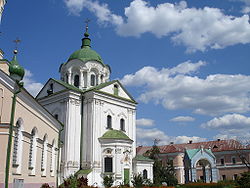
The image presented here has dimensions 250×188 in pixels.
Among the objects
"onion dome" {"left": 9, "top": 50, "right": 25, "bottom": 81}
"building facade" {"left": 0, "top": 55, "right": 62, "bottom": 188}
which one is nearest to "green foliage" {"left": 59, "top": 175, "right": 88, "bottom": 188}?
"building facade" {"left": 0, "top": 55, "right": 62, "bottom": 188}

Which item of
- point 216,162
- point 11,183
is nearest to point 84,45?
point 11,183

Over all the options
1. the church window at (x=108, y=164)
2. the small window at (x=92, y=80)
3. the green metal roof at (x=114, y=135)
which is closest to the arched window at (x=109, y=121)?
the green metal roof at (x=114, y=135)

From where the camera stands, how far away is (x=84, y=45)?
3859cm

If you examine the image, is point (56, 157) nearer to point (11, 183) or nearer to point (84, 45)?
point (11, 183)

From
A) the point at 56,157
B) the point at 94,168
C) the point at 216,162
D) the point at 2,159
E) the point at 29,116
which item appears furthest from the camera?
the point at 216,162

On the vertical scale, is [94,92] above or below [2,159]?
above

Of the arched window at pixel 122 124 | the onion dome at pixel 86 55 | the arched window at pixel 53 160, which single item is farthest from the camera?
the onion dome at pixel 86 55

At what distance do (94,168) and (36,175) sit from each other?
12290 mm

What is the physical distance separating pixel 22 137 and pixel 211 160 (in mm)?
39949

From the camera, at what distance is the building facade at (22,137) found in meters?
12.8

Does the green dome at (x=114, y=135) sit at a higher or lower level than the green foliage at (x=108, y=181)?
higher

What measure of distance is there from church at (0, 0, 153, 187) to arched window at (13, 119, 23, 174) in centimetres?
205

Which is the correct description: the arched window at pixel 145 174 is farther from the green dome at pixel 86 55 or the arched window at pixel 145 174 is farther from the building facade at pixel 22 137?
the building facade at pixel 22 137

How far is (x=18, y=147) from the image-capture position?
47.8 feet
